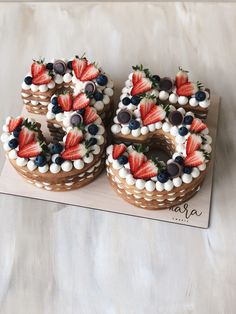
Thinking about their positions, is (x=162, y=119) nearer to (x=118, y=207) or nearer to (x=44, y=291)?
(x=118, y=207)

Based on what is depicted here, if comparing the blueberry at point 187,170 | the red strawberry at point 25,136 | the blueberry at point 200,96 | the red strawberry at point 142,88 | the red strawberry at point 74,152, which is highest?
the red strawberry at point 142,88

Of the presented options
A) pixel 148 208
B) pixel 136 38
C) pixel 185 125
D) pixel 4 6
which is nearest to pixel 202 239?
pixel 148 208

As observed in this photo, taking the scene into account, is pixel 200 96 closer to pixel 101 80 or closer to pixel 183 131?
pixel 183 131

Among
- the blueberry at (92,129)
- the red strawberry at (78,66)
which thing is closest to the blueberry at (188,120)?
the blueberry at (92,129)

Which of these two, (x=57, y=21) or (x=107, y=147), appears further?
(x=57, y=21)

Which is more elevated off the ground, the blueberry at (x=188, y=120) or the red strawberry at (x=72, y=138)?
the blueberry at (x=188, y=120)

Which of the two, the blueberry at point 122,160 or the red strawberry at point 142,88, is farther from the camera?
the red strawberry at point 142,88

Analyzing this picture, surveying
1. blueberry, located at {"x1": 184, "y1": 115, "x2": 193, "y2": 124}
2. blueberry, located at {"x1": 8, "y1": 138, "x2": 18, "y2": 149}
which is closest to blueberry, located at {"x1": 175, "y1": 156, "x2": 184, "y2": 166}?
blueberry, located at {"x1": 184, "y1": 115, "x2": 193, "y2": 124}

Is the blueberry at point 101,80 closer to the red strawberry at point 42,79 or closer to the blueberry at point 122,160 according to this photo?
the red strawberry at point 42,79
